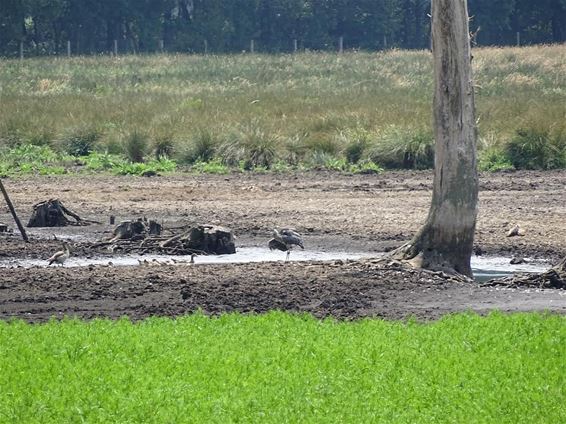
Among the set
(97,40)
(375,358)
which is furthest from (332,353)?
(97,40)

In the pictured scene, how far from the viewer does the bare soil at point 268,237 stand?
13.5 metres

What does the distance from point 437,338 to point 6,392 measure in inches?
146

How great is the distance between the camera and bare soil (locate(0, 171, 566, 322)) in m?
13.5

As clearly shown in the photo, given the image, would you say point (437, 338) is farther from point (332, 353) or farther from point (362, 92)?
point (362, 92)

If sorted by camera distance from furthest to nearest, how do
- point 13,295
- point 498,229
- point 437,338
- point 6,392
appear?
point 498,229 → point 13,295 → point 437,338 → point 6,392

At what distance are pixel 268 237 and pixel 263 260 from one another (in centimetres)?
211

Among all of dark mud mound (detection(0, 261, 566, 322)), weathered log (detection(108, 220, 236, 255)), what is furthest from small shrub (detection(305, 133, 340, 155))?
dark mud mound (detection(0, 261, 566, 322))

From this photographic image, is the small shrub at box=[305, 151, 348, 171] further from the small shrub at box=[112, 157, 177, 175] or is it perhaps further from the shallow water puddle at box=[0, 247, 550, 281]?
the shallow water puddle at box=[0, 247, 550, 281]

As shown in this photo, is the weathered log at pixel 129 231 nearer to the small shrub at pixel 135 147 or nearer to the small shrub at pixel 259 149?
the small shrub at pixel 259 149

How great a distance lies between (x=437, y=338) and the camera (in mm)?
11227

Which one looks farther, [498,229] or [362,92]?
[362,92]

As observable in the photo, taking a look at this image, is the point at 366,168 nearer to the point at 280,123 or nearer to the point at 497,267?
the point at 280,123

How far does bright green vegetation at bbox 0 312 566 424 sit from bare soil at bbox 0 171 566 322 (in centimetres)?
125

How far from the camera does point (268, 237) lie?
19.5 m
